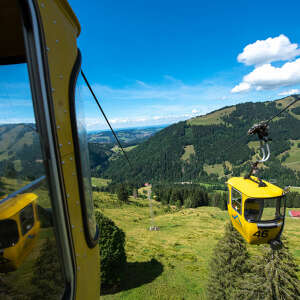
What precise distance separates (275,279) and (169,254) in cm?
2011

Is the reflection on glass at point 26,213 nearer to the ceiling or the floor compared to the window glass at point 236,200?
nearer to the ceiling

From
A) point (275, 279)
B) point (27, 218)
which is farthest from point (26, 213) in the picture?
point (275, 279)

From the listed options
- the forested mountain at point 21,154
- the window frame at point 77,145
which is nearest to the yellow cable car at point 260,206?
the window frame at point 77,145

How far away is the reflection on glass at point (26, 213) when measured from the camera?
5.68ft

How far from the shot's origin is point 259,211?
23.7 ft

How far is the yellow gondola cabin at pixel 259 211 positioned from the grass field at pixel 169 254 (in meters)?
17.5

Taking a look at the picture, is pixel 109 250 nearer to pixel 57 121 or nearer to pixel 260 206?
pixel 260 206

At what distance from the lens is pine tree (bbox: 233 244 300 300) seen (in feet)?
40.7

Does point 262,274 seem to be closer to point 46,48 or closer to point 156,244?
point 46,48

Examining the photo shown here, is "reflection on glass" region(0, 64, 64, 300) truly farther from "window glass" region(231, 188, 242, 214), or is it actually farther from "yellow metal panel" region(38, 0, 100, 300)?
"window glass" region(231, 188, 242, 214)

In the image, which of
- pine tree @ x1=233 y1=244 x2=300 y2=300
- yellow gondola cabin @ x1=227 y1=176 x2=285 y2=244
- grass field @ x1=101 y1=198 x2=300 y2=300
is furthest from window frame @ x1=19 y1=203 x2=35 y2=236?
grass field @ x1=101 y1=198 x2=300 y2=300

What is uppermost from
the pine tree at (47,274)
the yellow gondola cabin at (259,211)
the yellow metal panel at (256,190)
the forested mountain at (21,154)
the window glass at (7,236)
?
the forested mountain at (21,154)

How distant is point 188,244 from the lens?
35.3 m

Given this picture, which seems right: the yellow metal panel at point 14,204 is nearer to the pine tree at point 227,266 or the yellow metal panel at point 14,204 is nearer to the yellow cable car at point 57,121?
the yellow cable car at point 57,121
